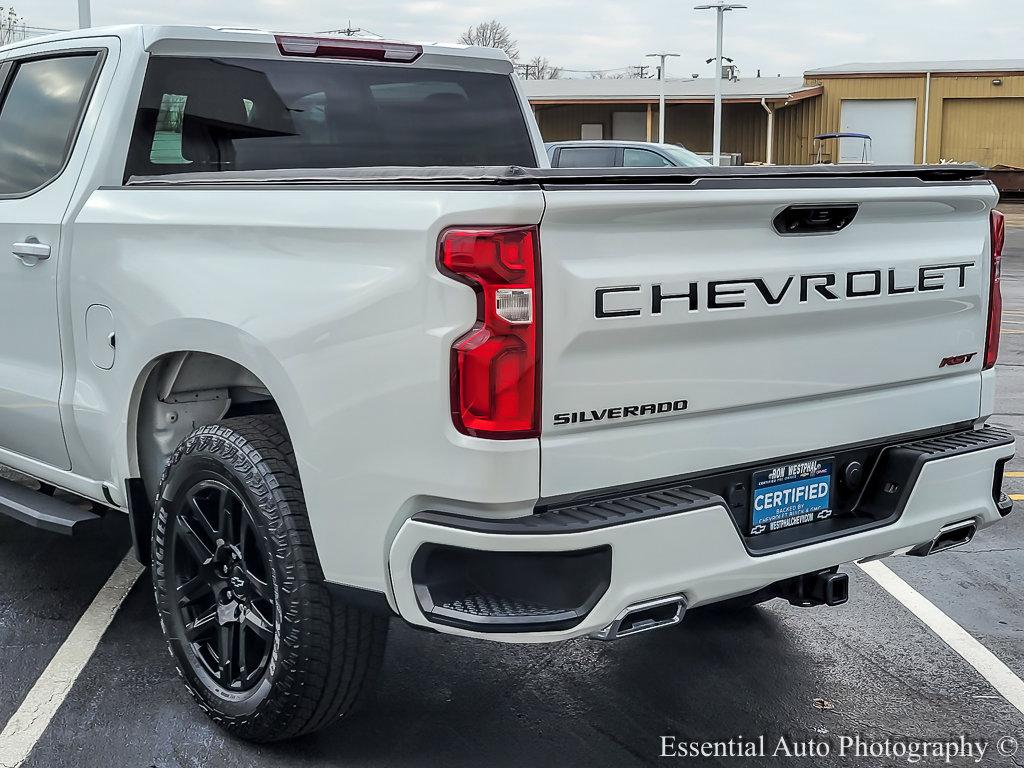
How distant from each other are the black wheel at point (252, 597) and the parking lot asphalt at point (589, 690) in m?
0.19

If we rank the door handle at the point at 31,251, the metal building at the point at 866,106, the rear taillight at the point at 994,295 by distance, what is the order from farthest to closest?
the metal building at the point at 866,106 → the door handle at the point at 31,251 → the rear taillight at the point at 994,295

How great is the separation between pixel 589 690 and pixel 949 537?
3.93 feet

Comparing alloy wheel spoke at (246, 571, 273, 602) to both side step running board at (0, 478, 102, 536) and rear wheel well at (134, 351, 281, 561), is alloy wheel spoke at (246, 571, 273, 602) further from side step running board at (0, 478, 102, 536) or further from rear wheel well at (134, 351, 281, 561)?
side step running board at (0, 478, 102, 536)

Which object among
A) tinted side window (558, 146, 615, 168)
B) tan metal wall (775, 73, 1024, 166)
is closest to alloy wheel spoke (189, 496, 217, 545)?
tinted side window (558, 146, 615, 168)

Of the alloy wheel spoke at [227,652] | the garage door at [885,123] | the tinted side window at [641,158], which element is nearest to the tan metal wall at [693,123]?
the garage door at [885,123]

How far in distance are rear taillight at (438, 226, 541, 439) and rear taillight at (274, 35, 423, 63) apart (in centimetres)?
213

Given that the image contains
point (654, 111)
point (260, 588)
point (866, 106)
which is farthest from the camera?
point (654, 111)

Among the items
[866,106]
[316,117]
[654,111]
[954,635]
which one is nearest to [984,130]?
[866,106]

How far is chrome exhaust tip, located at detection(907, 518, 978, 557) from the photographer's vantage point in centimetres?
356

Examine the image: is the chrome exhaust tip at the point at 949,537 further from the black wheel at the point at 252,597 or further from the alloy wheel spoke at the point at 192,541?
the alloy wheel spoke at the point at 192,541

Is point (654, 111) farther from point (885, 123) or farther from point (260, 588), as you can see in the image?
point (260, 588)

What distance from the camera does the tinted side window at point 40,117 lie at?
4289mm

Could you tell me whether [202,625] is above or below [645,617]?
below

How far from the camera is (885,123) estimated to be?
1800 inches
